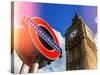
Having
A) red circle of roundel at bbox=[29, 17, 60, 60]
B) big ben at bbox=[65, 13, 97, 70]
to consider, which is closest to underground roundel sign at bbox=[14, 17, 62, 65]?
red circle of roundel at bbox=[29, 17, 60, 60]

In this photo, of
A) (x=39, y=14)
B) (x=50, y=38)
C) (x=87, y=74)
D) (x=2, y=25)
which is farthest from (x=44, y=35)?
(x=87, y=74)

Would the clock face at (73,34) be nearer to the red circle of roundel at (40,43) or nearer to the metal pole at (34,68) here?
the red circle of roundel at (40,43)

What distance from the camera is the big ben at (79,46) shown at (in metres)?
1.72

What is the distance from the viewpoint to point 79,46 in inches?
68.8

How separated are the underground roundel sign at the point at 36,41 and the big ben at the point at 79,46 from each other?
0.34 ft

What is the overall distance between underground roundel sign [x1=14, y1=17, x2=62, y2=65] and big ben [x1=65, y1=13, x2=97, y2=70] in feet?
0.34

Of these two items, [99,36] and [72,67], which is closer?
[72,67]

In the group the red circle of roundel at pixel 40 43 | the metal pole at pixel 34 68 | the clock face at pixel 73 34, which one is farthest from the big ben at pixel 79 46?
the metal pole at pixel 34 68

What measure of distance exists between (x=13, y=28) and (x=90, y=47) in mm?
634

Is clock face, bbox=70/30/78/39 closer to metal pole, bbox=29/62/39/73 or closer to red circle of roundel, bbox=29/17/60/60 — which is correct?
red circle of roundel, bbox=29/17/60/60

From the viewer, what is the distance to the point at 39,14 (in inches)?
63.7

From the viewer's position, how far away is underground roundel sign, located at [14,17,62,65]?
1.56m

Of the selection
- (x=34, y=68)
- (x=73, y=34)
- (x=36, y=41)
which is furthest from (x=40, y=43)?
(x=73, y=34)

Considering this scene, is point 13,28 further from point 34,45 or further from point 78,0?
point 78,0
